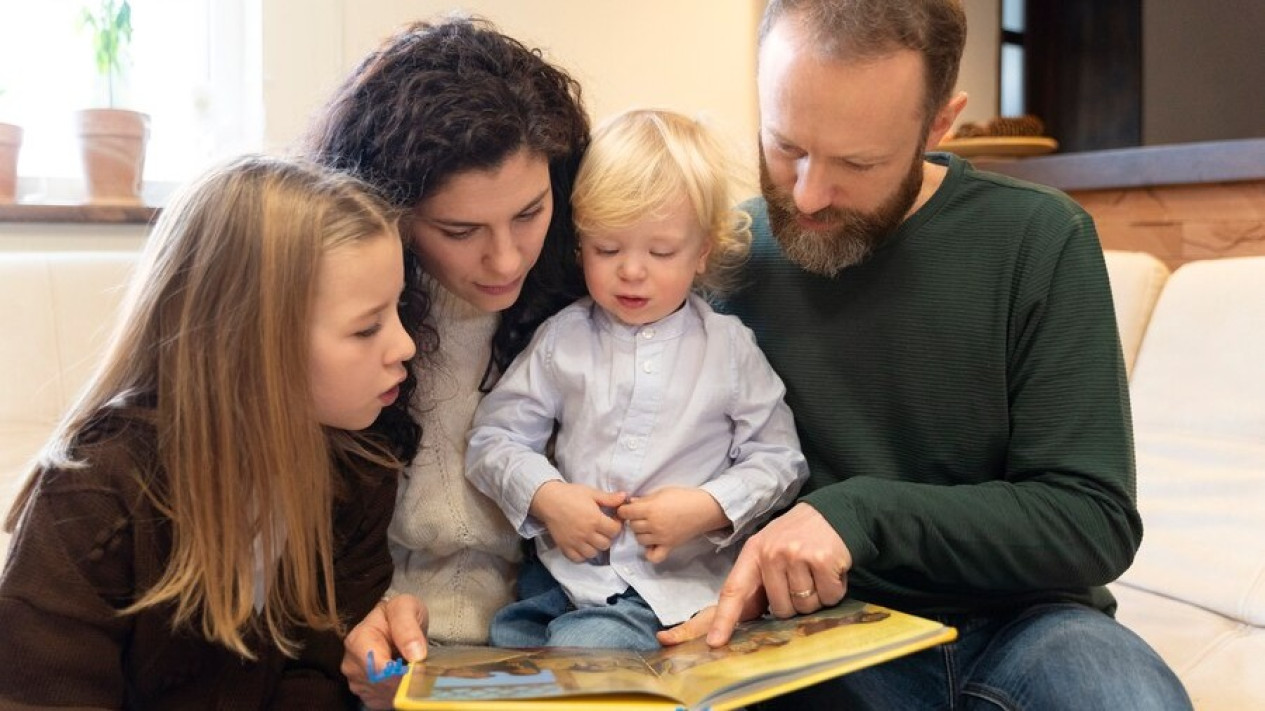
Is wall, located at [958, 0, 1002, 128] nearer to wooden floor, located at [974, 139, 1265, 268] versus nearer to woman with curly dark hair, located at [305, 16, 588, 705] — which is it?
wooden floor, located at [974, 139, 1265, 268]

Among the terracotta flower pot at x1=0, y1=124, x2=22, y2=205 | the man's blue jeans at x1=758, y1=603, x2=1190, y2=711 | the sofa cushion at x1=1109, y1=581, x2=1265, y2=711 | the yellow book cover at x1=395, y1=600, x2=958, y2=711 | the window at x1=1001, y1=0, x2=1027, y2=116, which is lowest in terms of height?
the sofa cushion at x1=1109, y1=581, x2=1265, y2=711

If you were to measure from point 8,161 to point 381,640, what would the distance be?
5.10 feet

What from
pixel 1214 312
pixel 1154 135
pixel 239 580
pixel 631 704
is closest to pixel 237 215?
pixel 239 580

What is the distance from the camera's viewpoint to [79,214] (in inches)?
91.3

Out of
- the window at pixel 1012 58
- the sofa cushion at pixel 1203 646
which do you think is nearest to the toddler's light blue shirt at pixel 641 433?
the sofa cushion at pixel 1203 646

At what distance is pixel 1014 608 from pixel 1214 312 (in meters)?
0.91

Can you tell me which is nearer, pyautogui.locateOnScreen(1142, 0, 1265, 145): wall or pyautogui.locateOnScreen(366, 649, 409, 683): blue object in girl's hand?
pyautogui.locateOnScreen(366, 649, 409, 683): blue object in girl's hand

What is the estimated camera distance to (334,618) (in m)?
1.27

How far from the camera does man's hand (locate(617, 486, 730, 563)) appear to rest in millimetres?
1313

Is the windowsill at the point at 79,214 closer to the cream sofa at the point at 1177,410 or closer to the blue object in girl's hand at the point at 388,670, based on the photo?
the cream sofa at the point at 1177,410

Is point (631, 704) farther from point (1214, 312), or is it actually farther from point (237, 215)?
point (1214, 312)

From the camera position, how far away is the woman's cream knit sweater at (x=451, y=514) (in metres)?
1.43

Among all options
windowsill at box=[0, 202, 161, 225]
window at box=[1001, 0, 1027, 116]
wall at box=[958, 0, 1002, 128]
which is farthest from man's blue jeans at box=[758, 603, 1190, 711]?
window at box=[1001, 0, 1027, 116]

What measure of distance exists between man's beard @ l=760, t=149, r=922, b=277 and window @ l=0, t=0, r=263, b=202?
1.40 metres
